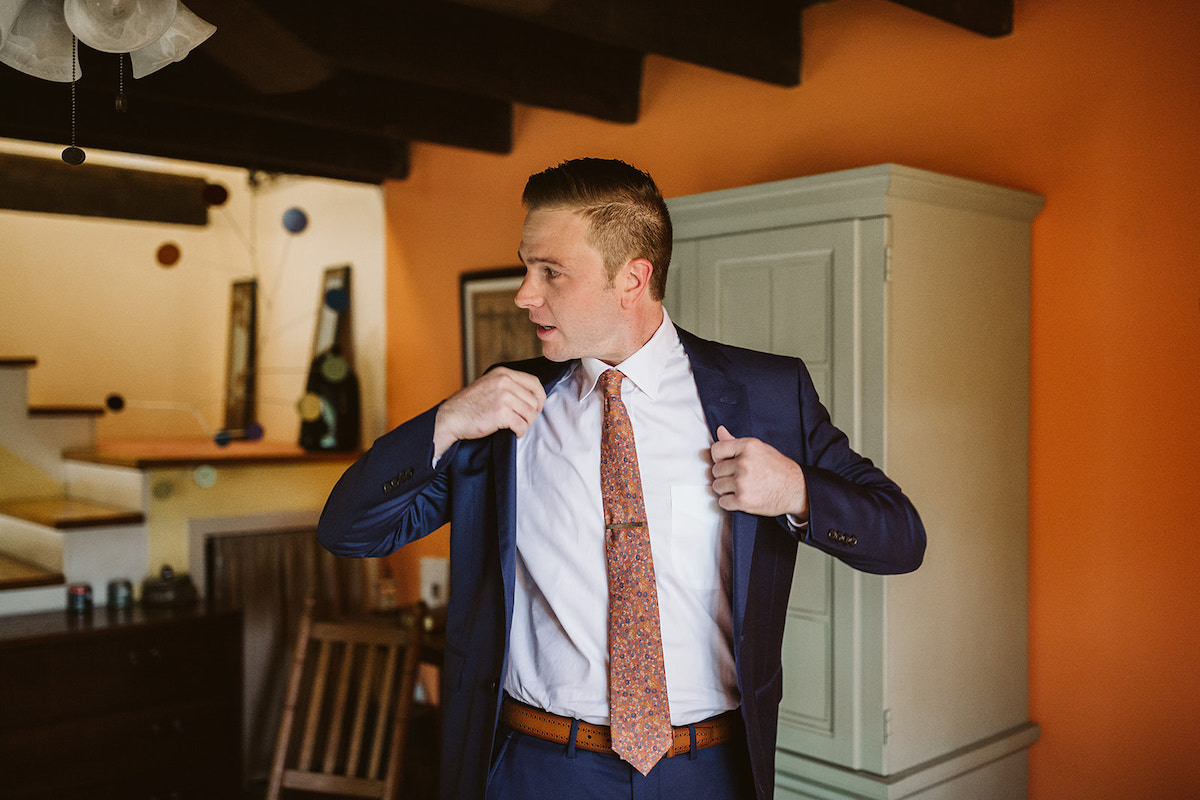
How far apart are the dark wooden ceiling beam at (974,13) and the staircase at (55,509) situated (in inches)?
125

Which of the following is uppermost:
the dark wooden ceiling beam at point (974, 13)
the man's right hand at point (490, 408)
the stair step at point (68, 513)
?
the dark wooden ceiling beam at point (974, 13)

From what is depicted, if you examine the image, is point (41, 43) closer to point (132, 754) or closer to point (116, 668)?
point (116, 668)

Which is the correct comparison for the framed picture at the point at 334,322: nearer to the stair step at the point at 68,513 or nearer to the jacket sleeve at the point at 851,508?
the stair step at the point at 68,513

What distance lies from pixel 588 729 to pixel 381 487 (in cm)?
48

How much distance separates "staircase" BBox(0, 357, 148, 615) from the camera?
362 centimetres

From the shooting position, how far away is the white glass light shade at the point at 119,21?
1.80 m

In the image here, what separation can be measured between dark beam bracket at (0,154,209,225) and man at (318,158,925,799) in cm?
273

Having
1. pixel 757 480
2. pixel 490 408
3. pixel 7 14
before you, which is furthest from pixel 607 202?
pixel 7 14

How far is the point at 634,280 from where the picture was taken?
1.61 metres

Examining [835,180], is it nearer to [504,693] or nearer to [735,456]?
[735,456]

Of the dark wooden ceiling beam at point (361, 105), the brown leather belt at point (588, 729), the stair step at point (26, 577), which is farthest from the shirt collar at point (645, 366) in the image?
the stair step at point (26, 577)

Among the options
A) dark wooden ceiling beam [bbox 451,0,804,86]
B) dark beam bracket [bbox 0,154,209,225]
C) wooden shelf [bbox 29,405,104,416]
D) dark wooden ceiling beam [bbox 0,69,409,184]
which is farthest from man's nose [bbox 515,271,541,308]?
wooden shelf [bbox 29,405,104,416]

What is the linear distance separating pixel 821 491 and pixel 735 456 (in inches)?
5.5

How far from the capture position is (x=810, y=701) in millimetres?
2266
